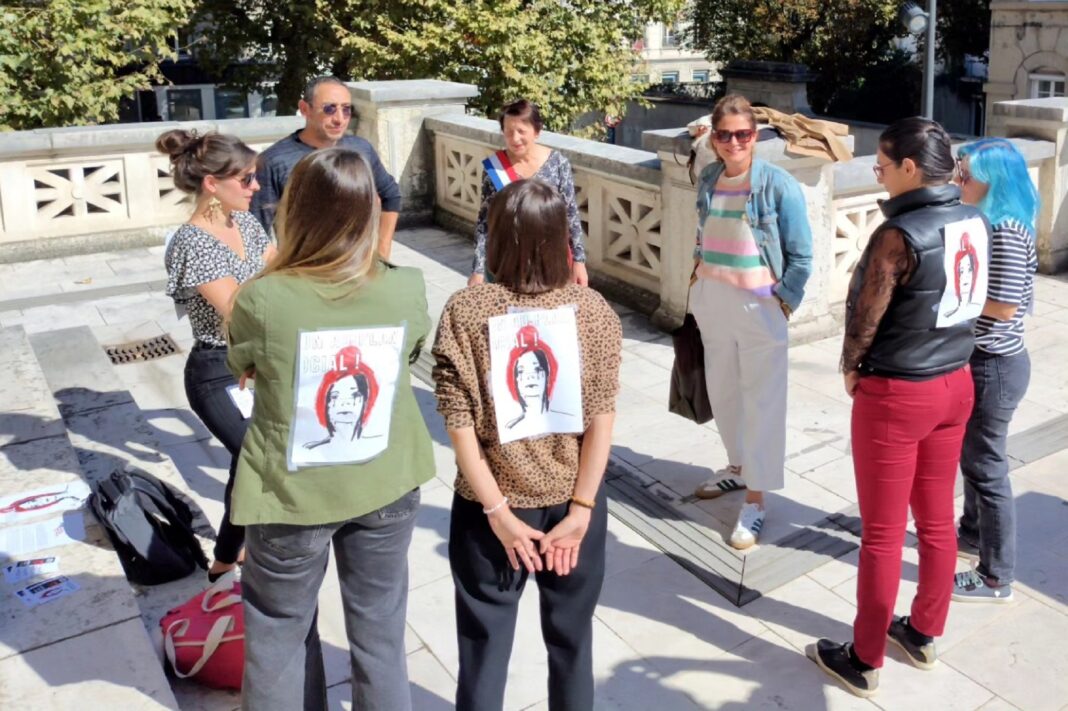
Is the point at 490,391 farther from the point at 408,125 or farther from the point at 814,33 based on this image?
the point at 814,33

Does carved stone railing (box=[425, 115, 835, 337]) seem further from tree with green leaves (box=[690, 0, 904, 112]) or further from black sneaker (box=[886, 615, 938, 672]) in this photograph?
tree with green leaves (box=[690, 0, 904, 112])

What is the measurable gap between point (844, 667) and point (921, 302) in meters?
1.24

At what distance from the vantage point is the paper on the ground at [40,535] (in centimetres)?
398

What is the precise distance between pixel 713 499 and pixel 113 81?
9.52m

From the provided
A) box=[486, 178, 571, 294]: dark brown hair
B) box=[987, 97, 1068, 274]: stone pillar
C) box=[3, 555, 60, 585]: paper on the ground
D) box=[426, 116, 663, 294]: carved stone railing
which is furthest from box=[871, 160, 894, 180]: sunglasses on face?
box=[987, 97, 1068, 274]: stone pillar

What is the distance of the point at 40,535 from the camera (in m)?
4.10

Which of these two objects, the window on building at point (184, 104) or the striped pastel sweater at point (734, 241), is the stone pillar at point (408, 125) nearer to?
the striped pastel sweater at point (734, 241)

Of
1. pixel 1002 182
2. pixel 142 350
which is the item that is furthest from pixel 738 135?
pixel 142 350

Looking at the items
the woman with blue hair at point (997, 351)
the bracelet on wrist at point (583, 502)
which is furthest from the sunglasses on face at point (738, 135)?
the bracelet on wrist at point (583, 502)

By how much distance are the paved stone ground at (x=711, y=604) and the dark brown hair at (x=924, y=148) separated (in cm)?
167

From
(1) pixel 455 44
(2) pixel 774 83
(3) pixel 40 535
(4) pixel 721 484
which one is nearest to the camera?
(3) pixel 40 535

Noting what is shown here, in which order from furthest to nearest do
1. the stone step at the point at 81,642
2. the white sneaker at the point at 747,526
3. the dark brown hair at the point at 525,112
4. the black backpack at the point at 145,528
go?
the dark brown hair at the point at 525,112 → the white sneaker at the point at 747,526 → the black backpack at the point at 145,528 → the stone step at the point at 81,642

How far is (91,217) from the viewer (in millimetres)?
9195

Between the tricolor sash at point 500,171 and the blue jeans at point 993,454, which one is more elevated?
the tricolor sash at point 500,171
